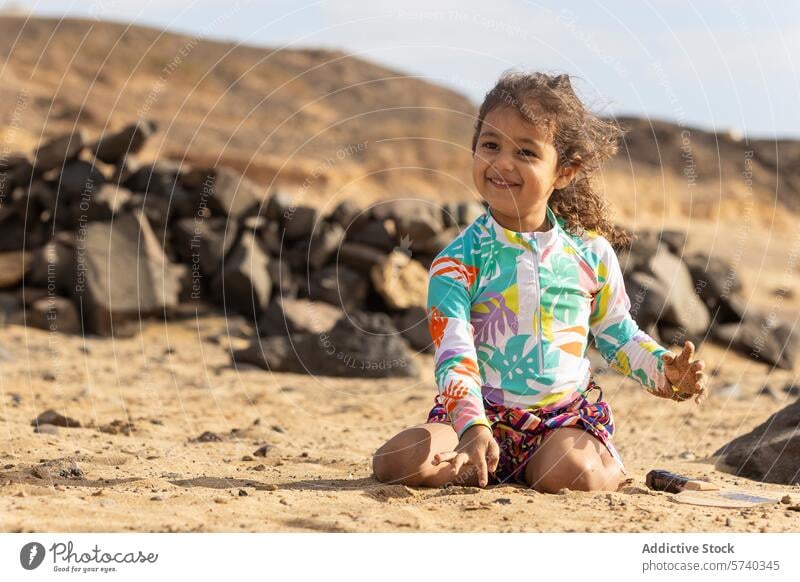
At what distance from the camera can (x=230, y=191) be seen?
1184 centimetres

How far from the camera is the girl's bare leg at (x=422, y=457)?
4.47 m

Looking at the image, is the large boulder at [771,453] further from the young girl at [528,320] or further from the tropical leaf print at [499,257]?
the tropical leaf print at [499,257]

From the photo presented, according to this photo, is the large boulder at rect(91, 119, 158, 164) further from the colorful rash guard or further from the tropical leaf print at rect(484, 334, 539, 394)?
the tropical leaf print at rect(484, 334, 539, 394)

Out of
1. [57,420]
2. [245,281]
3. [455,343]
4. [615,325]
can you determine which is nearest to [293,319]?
[245,281]

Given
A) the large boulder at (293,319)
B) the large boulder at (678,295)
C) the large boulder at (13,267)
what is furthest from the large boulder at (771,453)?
the large boulder at (13,267)

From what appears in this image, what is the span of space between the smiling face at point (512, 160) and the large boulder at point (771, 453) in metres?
2.24

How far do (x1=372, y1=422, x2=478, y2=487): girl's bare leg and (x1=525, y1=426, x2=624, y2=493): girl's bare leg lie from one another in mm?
281

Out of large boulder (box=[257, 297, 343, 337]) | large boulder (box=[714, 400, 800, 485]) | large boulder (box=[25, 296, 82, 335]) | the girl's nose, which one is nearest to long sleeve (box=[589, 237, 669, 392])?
the girl's nose

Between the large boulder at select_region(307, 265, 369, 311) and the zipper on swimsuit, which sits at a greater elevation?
the zipper on swimsuit

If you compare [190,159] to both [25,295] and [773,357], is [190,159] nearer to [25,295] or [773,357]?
[25,295]

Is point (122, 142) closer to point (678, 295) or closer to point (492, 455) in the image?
point (678, 295)

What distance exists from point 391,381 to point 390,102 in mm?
15794

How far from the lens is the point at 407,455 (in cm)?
449

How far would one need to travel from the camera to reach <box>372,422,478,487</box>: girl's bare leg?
14.7 ft
